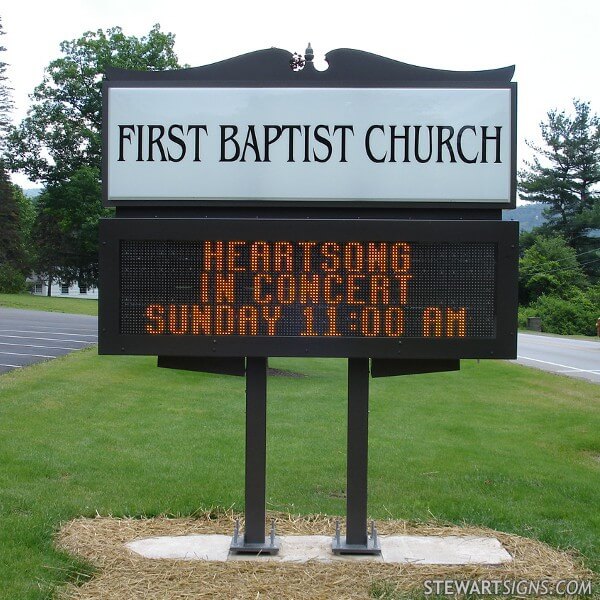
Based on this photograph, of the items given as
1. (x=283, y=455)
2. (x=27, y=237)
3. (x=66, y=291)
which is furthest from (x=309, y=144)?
(x=66, y=291)

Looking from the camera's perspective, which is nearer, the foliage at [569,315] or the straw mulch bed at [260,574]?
the straw mulch bed at [260,574]

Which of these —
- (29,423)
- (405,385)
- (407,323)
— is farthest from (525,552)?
(405,385)

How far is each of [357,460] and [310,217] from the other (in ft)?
5.57

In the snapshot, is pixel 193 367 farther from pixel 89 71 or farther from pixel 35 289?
pixel 35 289

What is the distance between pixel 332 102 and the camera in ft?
16.6

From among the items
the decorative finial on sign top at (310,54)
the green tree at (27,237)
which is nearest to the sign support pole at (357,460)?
the decorative finial on sign top at (310,54)

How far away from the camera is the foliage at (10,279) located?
194ft

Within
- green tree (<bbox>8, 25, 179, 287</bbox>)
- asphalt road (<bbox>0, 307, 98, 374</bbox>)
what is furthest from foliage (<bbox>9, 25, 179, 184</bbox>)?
asphalt road (<bbox>0, 307, 98, 374</bbox>)

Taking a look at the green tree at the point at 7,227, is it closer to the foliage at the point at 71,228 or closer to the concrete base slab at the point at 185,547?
the foliage at the point at 71,228

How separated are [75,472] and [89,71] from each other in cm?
4514

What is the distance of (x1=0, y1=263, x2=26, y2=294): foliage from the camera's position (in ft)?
194

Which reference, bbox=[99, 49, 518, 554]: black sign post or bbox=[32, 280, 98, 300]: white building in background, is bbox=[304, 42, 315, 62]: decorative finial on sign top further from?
bbox=[32, 280, 98, 300]: white building in background

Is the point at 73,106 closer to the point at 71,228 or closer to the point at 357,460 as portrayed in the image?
the point at 71,228

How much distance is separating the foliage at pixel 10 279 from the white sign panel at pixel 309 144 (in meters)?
57.0
